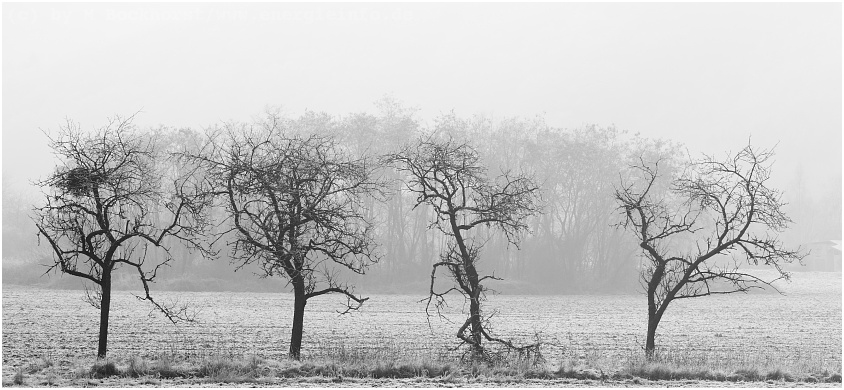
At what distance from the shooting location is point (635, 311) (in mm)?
43656

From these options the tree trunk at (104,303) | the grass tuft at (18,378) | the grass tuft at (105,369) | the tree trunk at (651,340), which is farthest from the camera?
the tree trunk at (651,340)

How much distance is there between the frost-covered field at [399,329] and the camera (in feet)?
74.0

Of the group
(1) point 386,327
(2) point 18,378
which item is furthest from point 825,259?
(2) point 18,378

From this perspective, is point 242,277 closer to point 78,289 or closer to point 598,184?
point 78,289

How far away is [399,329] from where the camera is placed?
30.4 meters

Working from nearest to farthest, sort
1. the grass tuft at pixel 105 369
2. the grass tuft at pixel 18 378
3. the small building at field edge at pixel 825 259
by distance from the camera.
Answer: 1. the grass tuft at pixel 18 378
2. the grass tuft at pixel 105 369
3. the small building at field edge at pixel 825 259

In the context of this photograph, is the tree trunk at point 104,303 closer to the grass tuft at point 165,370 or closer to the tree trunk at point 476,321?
the grass tuft at point 165,370

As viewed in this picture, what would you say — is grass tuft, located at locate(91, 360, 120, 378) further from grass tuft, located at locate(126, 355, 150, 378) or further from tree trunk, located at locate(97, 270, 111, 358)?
tree trunk, located at locate(97, 270, 111, 358)

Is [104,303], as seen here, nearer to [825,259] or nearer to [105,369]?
[105,369]

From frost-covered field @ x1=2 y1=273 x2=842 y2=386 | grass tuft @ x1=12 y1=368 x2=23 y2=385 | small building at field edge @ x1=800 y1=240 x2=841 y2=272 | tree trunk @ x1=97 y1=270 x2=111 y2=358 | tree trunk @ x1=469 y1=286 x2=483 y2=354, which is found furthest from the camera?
small building at field edge @ x1=800 y1=240 x2=841 y2=272

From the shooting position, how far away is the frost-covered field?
22.6 metres

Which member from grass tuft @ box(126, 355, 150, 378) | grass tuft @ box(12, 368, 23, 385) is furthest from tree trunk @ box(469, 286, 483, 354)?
grass tuft @ box(12, 368, 23, 385)

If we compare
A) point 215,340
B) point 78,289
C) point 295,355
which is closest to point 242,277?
point 78,289

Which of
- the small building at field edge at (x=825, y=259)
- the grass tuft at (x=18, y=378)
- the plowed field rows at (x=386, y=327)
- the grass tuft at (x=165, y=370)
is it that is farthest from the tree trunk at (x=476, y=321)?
the small building at field edge at (x=825, y=259)
